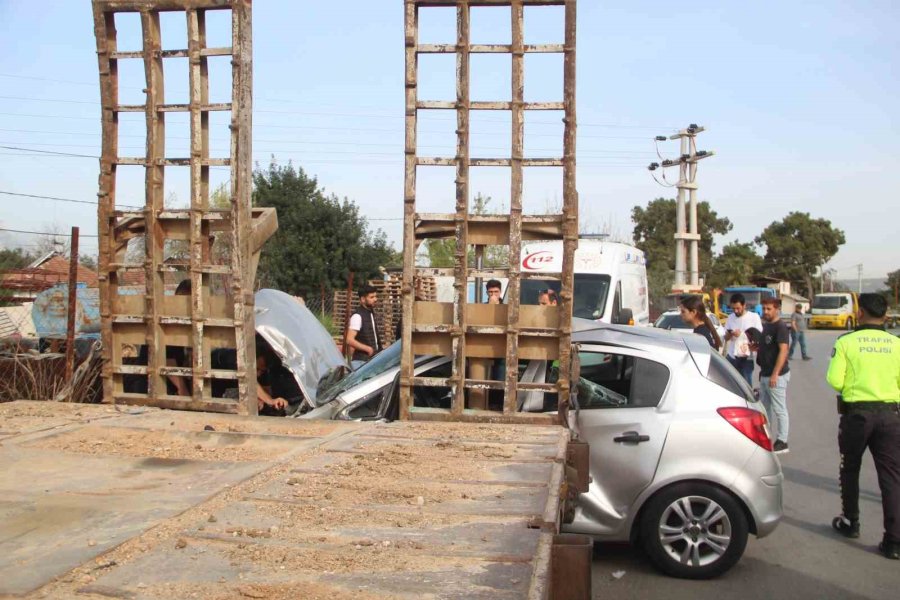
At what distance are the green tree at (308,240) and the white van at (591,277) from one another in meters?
16.1

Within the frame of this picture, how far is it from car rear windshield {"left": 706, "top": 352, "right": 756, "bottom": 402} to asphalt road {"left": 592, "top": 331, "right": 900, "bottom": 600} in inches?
48.5

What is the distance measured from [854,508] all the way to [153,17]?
6.48 metres

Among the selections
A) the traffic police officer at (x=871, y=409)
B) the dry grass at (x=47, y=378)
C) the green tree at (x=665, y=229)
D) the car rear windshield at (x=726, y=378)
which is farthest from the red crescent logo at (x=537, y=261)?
the green tree at (x=665, y=229)

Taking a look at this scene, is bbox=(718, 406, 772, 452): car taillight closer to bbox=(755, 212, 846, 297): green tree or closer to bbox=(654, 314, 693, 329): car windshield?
bbox=(654, 314, 693, 329): car windshield

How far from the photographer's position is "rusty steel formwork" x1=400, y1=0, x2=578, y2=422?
553 centimetres

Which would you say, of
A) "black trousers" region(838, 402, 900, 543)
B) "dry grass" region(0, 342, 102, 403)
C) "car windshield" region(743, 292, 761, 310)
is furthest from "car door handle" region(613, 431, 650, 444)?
"car windshield" region(743, 292, 761, 310)

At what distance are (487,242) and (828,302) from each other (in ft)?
159

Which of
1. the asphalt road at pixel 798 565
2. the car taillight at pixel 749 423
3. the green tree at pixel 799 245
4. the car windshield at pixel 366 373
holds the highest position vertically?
the green tree at pixel 799 245

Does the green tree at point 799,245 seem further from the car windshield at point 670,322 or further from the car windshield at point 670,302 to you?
the car windshield at point 670,322

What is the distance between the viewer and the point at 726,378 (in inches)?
230

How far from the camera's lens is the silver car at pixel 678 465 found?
5512 mm

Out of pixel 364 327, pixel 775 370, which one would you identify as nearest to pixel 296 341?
pixel 364 327

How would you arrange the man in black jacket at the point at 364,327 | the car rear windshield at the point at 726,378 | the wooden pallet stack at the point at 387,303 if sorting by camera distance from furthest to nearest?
1. the wooden pallet stack at the point at 387,303
2. the man in black jacket at the point at 364,327
3. the car rear windshield at the point at 726,378

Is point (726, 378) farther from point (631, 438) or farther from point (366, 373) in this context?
point (366, 373)
